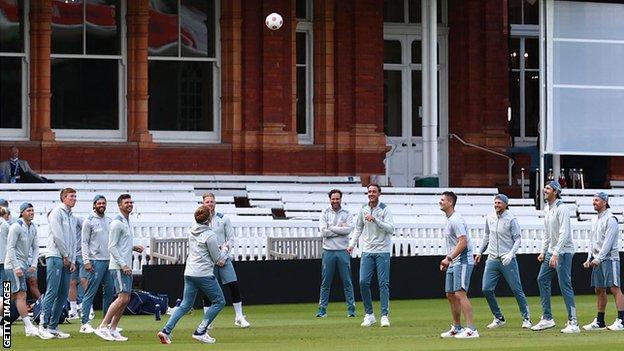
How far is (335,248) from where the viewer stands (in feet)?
83.0

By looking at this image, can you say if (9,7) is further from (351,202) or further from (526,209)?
(526,209)

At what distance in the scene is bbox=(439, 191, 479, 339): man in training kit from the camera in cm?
2069

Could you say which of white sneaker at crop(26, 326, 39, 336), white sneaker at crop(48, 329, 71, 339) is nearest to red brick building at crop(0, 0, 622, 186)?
white sneaker at crop(26, 326, 39, 336)

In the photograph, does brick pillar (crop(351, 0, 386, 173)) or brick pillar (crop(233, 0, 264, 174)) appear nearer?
brick pillar (crop(233, 0, 264, 174))

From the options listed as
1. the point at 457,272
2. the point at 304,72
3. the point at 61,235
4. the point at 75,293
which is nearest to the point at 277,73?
the point at 304,72

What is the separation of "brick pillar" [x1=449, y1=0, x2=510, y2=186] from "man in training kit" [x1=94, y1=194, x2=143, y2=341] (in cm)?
1869

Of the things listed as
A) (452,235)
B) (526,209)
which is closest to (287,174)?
(526,209)

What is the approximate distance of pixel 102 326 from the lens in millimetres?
20312

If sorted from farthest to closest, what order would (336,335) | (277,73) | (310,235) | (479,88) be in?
(479,88), (277,73), (310,235), (336,335)

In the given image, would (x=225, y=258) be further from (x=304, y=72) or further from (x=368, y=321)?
(x=304, y=72)

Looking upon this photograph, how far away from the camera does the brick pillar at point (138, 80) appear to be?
35.1m

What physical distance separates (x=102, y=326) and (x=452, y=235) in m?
4.29

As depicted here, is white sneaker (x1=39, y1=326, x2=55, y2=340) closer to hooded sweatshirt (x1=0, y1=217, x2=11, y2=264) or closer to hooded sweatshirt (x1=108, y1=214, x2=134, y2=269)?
hooded sweatshirt (x1=108, y1=214, x2=134, y2=269)

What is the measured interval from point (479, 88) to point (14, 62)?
1039cm
